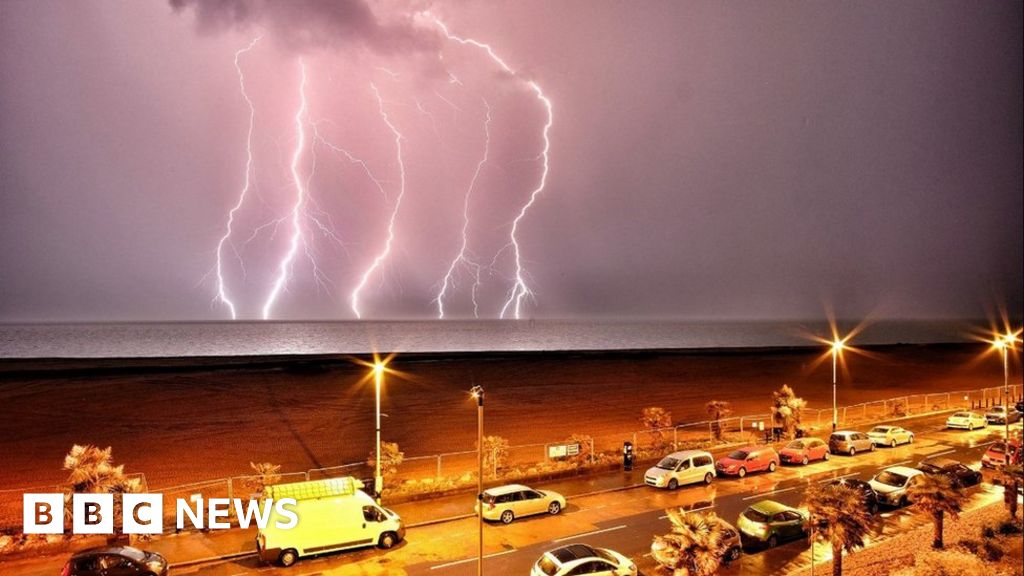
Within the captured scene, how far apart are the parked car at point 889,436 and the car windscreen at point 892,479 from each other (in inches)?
366

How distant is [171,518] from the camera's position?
20625mm

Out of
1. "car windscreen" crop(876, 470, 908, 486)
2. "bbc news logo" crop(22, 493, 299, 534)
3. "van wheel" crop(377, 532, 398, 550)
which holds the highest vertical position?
"bbc news logo" crop(22, 493, 299, 534)

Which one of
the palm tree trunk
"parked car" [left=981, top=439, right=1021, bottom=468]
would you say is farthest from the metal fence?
the palm tree trunk

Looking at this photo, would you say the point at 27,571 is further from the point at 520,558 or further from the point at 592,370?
the point at 592,370

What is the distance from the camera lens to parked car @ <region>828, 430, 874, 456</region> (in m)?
29.5

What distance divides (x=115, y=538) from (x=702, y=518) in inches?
662

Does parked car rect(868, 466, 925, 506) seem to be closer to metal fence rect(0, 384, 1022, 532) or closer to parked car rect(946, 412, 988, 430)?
metal fence rect(0, 384, 1022, 532)

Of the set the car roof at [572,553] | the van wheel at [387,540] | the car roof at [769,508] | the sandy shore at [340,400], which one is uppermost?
the car roof at [572,553]

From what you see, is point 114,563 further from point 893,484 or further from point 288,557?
point 893,484

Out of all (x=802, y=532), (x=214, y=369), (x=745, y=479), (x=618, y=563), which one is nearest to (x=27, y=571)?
(x=618, y=563)

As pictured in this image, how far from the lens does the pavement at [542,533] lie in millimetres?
16969

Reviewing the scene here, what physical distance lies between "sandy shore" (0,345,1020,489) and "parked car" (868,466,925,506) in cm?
1404

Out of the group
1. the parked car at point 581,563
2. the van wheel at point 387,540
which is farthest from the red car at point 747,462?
the van wheel at point 387,540

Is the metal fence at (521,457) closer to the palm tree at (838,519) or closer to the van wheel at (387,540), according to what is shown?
the van wheel at (387,540)
